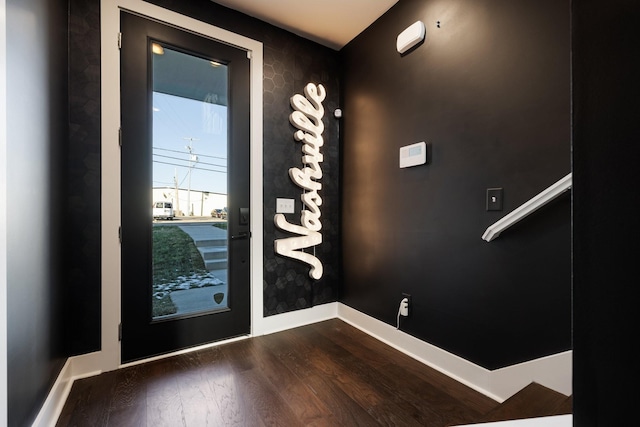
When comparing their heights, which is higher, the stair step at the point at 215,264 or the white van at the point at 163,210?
the white van at the point at 163,210

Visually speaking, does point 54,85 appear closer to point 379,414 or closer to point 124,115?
point 124,115

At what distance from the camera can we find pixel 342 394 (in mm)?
1779

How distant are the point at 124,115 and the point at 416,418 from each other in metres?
2.68

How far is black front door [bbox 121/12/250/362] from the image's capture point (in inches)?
83.5

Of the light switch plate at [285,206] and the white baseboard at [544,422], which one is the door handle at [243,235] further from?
the white baseboard at [544,422]

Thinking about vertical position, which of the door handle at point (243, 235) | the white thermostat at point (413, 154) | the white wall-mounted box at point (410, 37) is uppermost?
the white wall-mounted box at point (410, 37)

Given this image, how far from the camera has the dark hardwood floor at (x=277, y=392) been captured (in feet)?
5.17

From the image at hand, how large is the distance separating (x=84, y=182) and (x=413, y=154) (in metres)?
2.33

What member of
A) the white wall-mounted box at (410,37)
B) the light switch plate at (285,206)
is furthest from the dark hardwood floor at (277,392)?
the white wall-mounted box at (410,37)

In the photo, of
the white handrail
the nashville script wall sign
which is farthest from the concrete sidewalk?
the white handrail

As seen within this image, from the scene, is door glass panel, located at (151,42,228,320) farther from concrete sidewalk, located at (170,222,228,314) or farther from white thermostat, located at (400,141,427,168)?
white thermostat, located at (400,141,427,168)

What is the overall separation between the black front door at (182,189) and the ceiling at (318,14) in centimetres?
39

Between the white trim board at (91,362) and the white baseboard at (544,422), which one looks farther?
the white trim board at (91,362)

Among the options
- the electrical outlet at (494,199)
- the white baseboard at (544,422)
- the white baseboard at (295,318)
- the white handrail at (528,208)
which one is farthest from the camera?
the white baseboard at (295,318)
